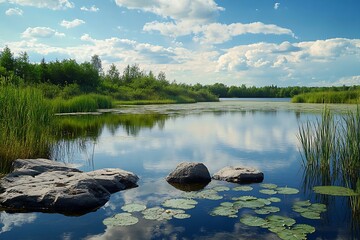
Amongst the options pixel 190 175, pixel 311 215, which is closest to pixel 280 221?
pixel 311 215

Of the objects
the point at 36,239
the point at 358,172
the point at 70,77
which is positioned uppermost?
the point at 70,77

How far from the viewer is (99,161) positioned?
9.21 meters

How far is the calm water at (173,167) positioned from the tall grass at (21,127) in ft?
3.23

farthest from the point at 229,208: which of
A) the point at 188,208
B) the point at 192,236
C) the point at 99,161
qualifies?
the point at 99,161

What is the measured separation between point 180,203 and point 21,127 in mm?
4873

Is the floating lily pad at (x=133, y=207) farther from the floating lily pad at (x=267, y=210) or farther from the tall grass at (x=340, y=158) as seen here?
the tall grass at (x=340, y=158)

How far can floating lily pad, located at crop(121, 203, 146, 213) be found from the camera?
5.34 metres

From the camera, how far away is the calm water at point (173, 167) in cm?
457

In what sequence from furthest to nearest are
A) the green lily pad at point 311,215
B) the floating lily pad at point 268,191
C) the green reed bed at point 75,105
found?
the green reed bed at point 75,105 < the floating lily pad at point 268,191 < the green lily pad at point 311,215

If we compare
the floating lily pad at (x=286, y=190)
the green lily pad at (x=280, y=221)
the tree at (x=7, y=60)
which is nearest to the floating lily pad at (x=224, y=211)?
the green lily pad at (x=280, y=221)

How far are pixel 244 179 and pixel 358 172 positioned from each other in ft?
7.24

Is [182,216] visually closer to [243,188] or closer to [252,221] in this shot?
[252,221]

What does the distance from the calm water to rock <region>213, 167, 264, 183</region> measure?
0.78 ft

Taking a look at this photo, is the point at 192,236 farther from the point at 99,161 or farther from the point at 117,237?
the point at 99,161
